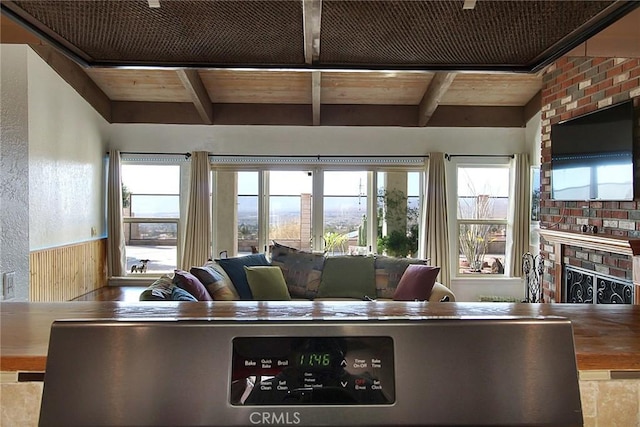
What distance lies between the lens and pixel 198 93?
530 centimetres

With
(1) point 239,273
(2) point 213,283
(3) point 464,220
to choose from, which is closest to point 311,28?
(2) point 213,283

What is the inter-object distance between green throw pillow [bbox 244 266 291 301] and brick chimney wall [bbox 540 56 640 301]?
2.73 meters

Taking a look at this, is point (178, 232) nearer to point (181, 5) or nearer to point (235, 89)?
point (235, 89)

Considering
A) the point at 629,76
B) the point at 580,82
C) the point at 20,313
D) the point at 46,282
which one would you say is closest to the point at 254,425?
the point at 20,313

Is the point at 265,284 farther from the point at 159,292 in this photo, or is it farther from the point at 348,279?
the point at 159,292

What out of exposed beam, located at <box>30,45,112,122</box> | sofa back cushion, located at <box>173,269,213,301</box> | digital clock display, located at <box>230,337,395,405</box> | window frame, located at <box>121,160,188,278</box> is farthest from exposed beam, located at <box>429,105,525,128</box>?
digital clock display, located at <box>230,337,395,405</box>

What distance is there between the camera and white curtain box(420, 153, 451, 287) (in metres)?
5.91

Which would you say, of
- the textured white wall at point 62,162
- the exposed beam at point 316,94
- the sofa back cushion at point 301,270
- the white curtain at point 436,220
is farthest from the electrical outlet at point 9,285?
the white curtain at point 436,220

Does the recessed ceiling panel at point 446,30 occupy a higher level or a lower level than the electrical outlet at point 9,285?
higher

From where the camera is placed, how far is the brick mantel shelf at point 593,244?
2.80 m

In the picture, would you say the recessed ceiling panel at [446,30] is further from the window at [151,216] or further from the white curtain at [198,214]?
the window at [151,216]
